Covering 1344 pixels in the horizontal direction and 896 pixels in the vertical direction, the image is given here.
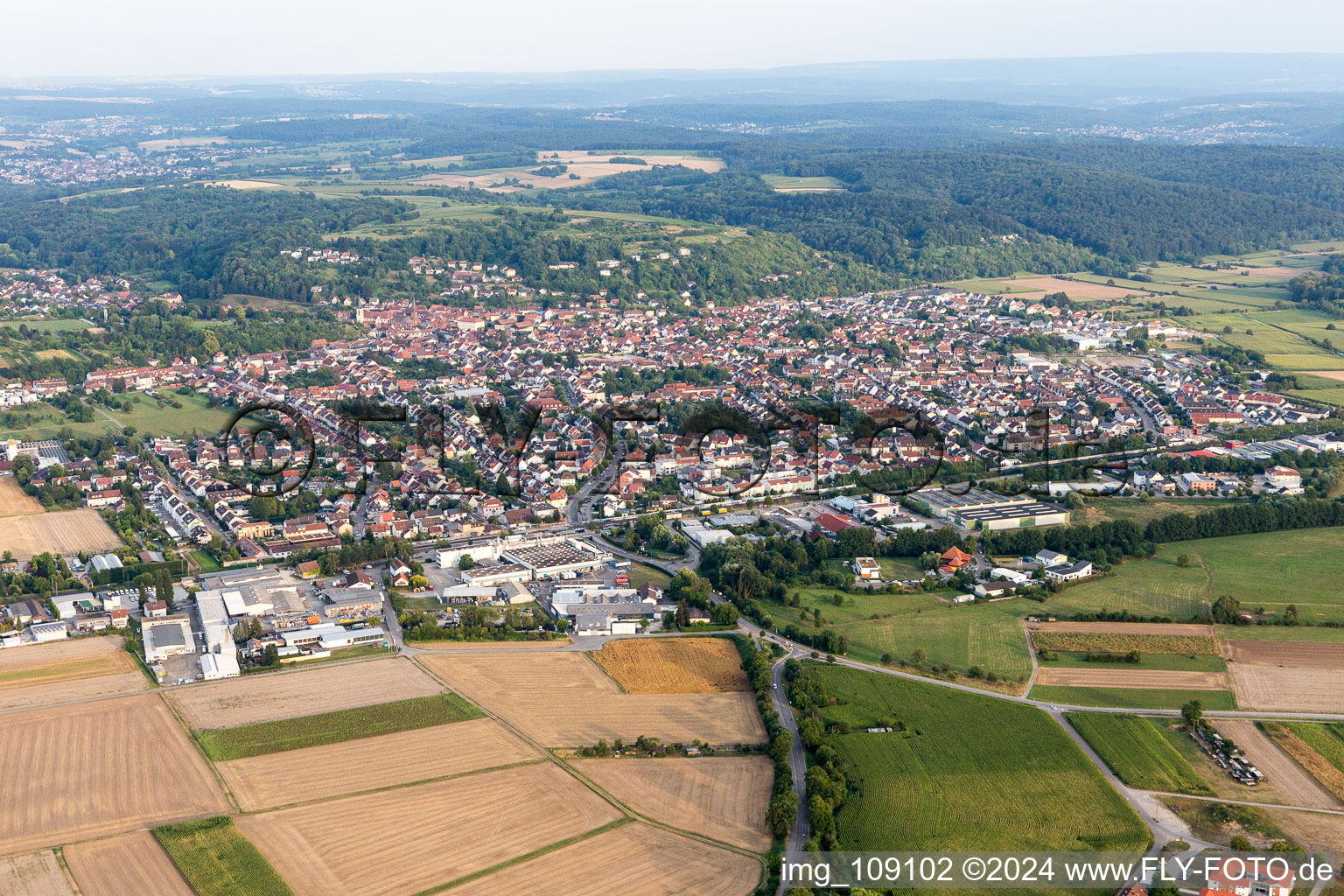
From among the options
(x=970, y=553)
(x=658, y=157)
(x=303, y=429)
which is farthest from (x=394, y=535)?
(x=658, y=157)

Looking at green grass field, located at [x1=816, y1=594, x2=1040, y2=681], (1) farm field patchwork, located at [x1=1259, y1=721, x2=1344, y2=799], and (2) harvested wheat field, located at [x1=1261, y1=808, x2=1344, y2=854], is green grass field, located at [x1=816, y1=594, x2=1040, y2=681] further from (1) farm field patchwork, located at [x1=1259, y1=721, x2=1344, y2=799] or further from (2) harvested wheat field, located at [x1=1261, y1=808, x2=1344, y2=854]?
(2) harvested wheat field, located at [x1=1261, y1=808, x2=1344, y2=854]

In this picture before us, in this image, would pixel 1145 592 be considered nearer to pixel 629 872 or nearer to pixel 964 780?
pixel 964 780

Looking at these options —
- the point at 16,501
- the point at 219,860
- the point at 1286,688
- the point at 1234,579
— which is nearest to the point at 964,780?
the point at 1286,688

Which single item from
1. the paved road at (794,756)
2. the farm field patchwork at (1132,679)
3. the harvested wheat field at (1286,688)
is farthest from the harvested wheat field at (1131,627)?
the paved road at (794,756)

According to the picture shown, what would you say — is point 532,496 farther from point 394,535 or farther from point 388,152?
point 388,152

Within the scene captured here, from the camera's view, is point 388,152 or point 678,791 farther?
point 388,152

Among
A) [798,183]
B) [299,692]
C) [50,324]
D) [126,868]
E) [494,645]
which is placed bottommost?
[494,645]

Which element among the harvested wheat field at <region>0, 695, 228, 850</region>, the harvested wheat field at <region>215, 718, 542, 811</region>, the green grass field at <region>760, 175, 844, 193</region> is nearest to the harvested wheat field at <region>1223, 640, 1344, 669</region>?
the harvested wheat field at <region>215, 718, 542, 811</region>
